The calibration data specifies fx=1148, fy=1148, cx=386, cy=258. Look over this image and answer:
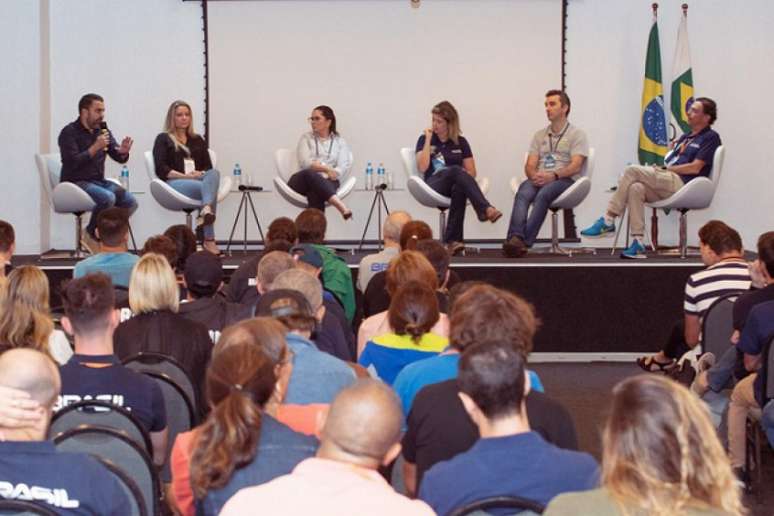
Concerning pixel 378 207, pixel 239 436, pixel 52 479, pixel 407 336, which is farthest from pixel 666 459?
pixel 378 207

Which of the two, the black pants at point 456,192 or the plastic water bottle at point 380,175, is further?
the plastic water bottle at point 380,175

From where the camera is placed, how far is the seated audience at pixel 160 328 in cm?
403

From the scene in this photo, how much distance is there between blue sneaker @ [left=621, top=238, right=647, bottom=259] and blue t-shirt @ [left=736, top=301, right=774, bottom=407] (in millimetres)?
3673

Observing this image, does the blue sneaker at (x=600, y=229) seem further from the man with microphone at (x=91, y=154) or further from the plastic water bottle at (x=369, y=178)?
the man with microphone at (x=91, y=154)

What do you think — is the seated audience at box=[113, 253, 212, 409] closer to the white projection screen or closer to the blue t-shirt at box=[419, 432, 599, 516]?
the blue t-shirt at box=[419, 432, 599, 516]

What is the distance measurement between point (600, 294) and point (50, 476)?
6.06m

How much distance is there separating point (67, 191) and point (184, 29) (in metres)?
2.73

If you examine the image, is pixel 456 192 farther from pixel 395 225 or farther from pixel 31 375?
pixel 31 375

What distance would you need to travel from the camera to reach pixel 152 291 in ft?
13.5

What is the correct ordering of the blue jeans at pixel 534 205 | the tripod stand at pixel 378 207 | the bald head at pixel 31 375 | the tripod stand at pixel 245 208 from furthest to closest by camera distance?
1. the tripod stand at pixel 245 208
2. the tripod stand at pixel 378 207
3. the blue jeans at pixel 534 205
4. the bald head at pixel 31 375

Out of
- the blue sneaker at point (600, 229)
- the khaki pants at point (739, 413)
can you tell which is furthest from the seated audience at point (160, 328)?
the blue sneaker at point (600, 229)

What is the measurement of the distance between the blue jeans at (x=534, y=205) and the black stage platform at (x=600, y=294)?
31.8 inches

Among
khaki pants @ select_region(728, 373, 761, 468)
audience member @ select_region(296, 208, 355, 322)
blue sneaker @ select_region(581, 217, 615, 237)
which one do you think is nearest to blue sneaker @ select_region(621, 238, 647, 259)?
blue sneaker @ select_region(581, 217, 615, 237)

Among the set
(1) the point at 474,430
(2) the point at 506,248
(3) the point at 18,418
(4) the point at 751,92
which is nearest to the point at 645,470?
(1) the point at 474,430
